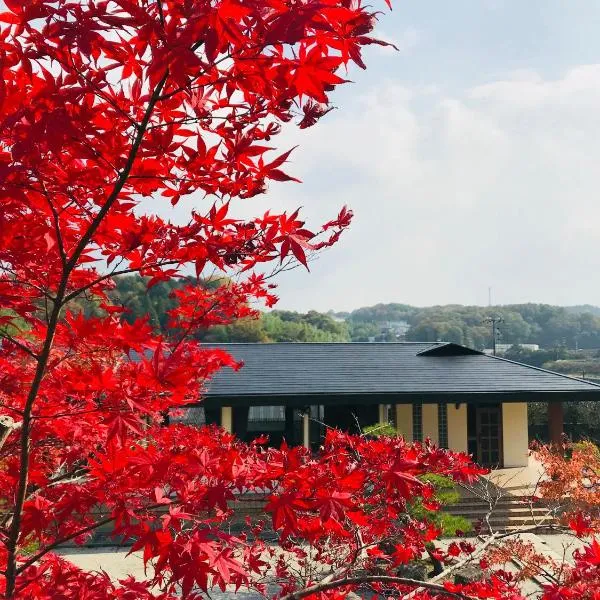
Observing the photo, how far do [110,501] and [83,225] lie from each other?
3.69ft

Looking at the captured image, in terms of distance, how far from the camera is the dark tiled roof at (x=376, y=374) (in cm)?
1321

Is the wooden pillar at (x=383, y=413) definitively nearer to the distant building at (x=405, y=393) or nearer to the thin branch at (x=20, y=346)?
the distant building at (x=405, y=393)

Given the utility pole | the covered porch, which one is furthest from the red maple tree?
the utility pole

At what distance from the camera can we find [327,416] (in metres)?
15.5

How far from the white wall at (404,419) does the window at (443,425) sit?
0.76 metres

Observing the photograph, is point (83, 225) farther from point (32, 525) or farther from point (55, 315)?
point (32, 525)

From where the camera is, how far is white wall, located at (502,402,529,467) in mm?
14219

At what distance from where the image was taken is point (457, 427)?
14398 millimetres

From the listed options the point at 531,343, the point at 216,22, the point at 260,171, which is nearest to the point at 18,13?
the point at 216,22

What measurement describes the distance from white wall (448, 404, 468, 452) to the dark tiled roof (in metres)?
0.89

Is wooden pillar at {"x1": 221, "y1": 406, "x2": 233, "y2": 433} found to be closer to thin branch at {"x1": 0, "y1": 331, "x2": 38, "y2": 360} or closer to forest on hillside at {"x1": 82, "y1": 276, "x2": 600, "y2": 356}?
thin branch at {"x1": 0, "y1": 331, "x2": 38, "y2": 360}

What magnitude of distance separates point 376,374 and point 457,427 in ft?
8.29

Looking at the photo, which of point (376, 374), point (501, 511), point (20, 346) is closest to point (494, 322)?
point (376, 374)

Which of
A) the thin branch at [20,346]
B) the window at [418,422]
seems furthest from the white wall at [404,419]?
the thin branch at [20,346]
